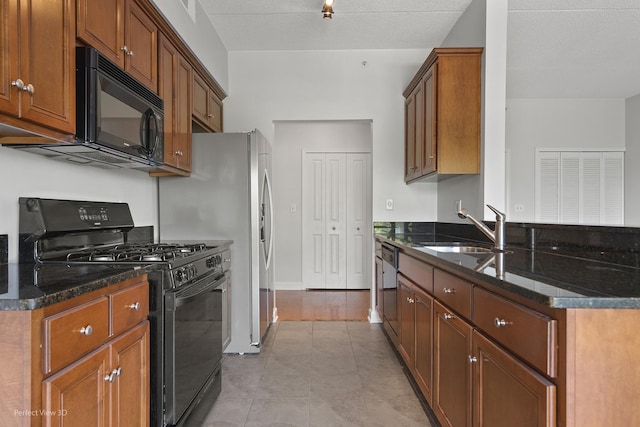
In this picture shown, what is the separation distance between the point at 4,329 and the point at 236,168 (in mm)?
2082

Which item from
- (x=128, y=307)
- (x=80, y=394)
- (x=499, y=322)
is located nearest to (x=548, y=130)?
(x=499, y=322)

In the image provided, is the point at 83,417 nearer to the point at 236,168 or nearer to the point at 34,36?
the point at 34,36

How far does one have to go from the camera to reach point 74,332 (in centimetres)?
111

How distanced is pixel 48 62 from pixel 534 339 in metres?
1.80

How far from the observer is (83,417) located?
3.76ft

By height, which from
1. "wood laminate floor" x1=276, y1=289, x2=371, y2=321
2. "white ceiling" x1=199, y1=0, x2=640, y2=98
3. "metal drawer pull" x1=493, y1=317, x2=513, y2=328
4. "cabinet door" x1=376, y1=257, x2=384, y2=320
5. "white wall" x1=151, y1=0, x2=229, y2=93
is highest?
"white ceiling" x1=199, y1=0, x2=640, y2=98

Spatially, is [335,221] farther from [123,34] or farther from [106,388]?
[106,388]

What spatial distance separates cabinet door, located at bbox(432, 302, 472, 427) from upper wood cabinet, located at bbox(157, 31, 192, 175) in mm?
1883

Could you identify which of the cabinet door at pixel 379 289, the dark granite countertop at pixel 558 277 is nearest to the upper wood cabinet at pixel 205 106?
the cabinet door at pixel 379 289

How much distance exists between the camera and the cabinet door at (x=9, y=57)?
117 cm

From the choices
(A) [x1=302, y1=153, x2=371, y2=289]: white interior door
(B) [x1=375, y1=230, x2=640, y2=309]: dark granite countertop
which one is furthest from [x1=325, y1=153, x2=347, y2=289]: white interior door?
(B) [x1=375, y1=230, x2=640, y2=309]: dark granite countertop

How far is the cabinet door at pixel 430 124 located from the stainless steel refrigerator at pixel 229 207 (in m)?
1.35

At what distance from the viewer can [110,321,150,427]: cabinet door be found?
133cm

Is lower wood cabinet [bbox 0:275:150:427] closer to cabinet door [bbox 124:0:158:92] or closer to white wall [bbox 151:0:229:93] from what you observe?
cabinet door [bbox 124:0:158:92]
